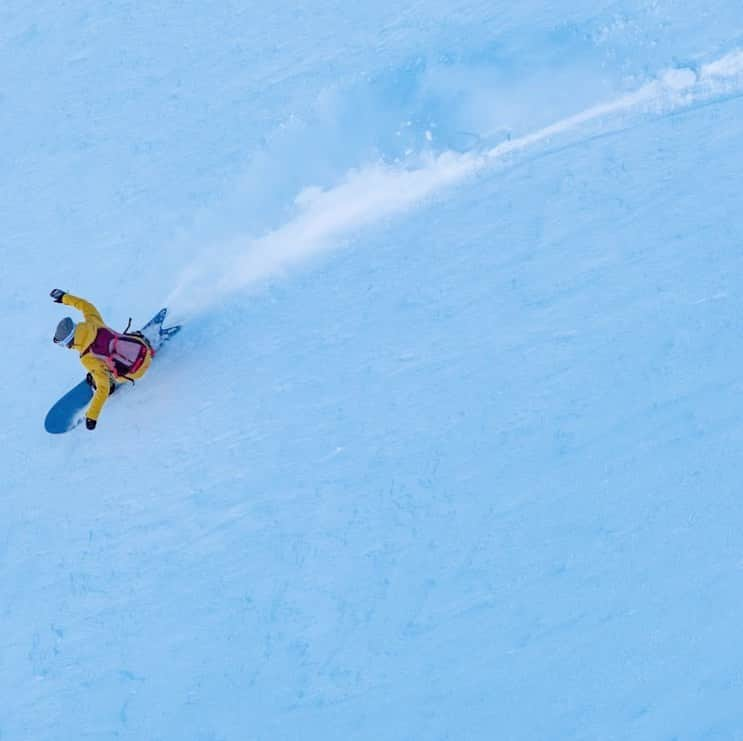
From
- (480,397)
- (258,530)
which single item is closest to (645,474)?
(480,397)

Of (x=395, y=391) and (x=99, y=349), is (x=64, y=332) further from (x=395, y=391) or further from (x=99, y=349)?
(x=395, y=391)

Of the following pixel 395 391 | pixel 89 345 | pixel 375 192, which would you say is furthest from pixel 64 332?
pixel 375 192

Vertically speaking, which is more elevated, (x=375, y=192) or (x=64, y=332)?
(x=64, y=332)

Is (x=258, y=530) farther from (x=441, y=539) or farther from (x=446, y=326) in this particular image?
(x=446, y=326)

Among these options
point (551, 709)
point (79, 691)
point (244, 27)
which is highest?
point (244, 27)

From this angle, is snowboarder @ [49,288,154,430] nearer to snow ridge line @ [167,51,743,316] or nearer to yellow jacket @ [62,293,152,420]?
yellow jacket @ [62,293,152,420]
